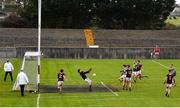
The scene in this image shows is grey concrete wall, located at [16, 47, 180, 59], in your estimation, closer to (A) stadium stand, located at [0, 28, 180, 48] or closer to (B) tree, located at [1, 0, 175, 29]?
(A) stadium stand, located at [0, 28, 180, 48]

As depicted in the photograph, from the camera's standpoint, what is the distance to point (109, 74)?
4528cm

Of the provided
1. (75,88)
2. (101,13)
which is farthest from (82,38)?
(75,88)

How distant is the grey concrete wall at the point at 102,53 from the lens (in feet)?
199

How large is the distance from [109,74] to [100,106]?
1780 cm

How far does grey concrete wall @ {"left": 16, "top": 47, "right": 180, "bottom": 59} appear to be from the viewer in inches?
2383

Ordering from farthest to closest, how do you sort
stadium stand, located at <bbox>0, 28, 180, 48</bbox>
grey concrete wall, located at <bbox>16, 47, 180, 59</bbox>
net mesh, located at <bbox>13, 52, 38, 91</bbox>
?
stadium stand, located at <bbox>0, 28, 180, 48</bbox> < grey concrete wall, located at <bbox>16, 47, 180, 59</bbox> < net mesh, located at <bbox>13, 52, 38, 91</bbox>

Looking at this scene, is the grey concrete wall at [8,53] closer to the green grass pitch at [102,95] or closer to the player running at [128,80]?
the green grass pitch at [102,95]

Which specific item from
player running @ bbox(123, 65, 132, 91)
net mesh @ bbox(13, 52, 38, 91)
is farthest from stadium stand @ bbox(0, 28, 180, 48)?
player running @ bbox(123, 65, 132, 91)

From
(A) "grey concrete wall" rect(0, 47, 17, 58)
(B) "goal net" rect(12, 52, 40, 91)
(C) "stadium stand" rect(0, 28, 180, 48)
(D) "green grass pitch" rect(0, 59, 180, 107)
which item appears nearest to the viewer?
(D) "green grass pitch" rect(0, 59, 180, 107)

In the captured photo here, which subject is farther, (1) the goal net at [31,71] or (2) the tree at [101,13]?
(2) the tree at [101,13]

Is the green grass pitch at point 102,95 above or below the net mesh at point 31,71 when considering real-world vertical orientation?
below

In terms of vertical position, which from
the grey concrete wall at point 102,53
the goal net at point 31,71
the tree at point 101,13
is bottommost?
the grey concrete wall at point 102,53

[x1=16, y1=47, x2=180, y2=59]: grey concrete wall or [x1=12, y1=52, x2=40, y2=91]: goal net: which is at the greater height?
[x1=12, y1=52, x2=40, y2=91]: goal net

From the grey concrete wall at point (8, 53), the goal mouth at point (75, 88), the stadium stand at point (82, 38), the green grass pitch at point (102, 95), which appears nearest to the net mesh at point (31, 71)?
the goal mouth at point (75, 88)
